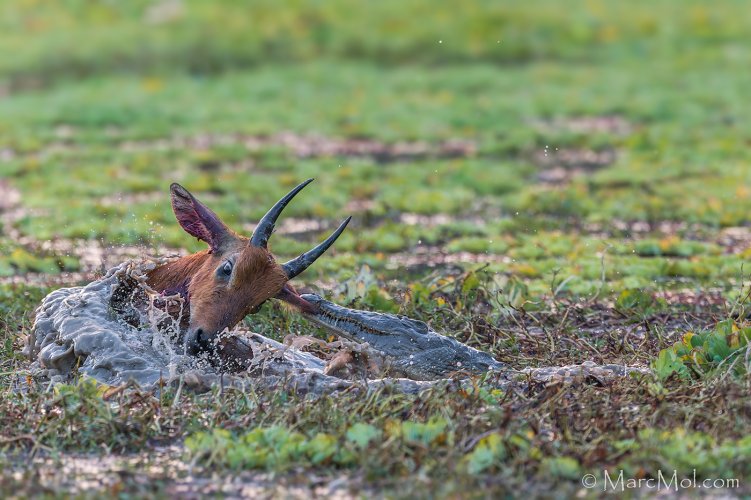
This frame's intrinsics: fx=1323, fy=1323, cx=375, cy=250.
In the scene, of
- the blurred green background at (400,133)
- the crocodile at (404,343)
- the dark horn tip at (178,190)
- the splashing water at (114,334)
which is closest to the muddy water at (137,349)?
the splashing water at (114,334)

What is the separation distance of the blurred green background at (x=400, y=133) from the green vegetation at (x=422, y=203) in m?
0.07

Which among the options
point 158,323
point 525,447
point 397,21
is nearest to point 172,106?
point 397,21

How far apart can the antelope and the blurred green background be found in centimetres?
189

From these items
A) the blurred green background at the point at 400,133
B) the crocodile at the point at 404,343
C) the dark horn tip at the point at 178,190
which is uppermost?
the dark horn tip at the point at 178,190

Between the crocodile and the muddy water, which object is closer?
the muddy water

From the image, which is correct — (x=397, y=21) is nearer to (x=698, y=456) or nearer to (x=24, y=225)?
(x=24, y=225)

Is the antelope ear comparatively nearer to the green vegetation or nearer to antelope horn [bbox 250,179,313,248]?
antelope horn [bbox 250,179,313,248]

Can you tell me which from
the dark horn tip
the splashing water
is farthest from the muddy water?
the dark horn tip

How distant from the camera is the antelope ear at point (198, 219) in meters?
7.66

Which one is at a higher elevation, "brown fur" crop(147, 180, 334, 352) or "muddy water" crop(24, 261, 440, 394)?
"brown fur" crop(147, 180, 334, 352)

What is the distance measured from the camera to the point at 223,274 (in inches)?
291

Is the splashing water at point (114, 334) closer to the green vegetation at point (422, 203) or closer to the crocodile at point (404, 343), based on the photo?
the green vegetation at point (422, 203)

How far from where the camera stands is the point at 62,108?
21.7 m

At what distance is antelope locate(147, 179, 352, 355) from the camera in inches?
286
